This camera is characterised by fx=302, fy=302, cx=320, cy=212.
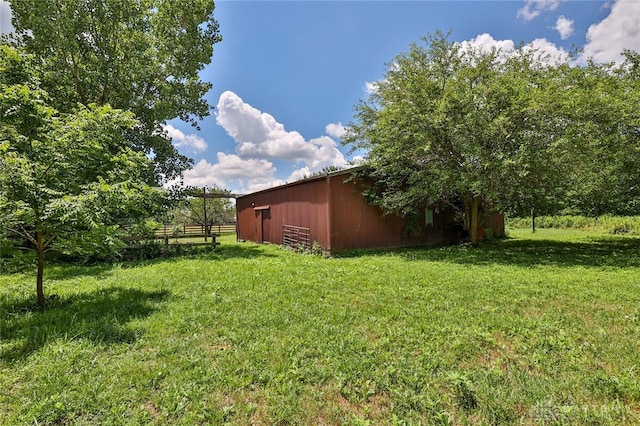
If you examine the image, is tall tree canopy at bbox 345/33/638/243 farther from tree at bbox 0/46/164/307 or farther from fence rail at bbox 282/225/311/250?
tree at bbox 0/46/164/307

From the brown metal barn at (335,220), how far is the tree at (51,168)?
21.3 feet

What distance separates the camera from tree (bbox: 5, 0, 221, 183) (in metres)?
10.3

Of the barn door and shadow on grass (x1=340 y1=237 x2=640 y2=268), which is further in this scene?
the barn door

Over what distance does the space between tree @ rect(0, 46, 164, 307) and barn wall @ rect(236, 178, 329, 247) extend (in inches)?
258

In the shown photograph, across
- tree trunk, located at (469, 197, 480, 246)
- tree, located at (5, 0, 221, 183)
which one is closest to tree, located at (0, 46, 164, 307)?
tree, located at (5, 0, 221, 183)

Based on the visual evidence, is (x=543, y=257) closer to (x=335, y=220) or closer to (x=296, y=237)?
(x=335, y=220)

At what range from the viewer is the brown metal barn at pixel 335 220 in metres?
10.5

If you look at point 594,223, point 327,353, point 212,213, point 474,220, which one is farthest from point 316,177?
point 212,213

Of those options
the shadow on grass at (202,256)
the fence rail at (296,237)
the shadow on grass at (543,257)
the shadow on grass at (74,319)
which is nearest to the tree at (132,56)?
the shadow on grass at (202,256)

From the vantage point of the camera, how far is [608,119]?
8156 millimetres

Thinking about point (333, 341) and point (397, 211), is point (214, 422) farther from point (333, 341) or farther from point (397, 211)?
point (397, 211)

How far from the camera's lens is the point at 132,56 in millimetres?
11797

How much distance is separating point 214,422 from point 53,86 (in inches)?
527

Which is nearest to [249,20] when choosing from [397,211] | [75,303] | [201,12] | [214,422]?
[201,12]
